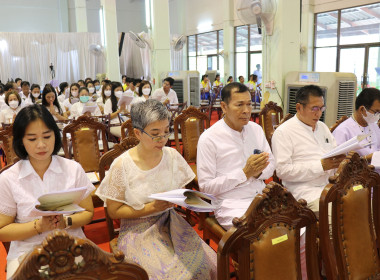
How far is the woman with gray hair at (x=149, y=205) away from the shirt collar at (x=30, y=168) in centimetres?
22

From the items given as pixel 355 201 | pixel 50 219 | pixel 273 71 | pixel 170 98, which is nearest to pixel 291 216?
pixel 355 201

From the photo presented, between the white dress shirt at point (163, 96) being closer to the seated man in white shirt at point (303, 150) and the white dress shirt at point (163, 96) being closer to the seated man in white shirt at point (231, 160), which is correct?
the seated man in white shirt at point (303, 150)

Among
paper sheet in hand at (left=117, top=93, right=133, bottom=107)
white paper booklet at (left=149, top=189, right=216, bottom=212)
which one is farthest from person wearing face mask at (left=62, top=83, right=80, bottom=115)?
white paper booklet at (left=149, top=189, right=216, bottom=212)

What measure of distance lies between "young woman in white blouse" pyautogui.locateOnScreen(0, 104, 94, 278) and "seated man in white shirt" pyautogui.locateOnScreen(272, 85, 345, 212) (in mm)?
1287

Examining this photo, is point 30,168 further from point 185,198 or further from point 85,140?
point 85,140

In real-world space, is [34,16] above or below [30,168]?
above

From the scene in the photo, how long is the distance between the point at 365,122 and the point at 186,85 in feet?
18.0

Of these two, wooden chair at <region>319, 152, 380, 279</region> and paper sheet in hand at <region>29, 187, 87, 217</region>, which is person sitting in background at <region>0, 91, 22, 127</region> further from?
wooden chair at <region>319, 152, 380, 279</region>

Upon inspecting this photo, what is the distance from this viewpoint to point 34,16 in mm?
15562

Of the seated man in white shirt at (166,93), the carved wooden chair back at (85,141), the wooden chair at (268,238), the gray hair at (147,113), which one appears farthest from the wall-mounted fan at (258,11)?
the wooden chair at (268,238)

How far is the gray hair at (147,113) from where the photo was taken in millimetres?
1713

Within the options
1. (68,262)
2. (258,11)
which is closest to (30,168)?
(68,262)

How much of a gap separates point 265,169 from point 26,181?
4.36ft

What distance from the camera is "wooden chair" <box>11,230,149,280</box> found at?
843 mm
